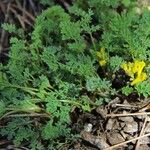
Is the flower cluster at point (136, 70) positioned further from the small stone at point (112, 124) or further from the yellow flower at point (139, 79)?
the small stone at point (112, 124)

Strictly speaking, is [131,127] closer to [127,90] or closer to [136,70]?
[127,90]

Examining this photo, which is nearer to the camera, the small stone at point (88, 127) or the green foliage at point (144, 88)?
the green foliage at point (144, 88)

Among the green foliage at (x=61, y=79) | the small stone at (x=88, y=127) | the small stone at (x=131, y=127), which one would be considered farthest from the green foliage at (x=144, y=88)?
the small stone at (x=88, y=127)

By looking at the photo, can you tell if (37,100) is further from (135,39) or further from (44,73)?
(135,39)

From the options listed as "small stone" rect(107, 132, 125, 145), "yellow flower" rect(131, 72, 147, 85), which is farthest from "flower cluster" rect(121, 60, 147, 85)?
"small stone" rect(107, 132, 125, 145)

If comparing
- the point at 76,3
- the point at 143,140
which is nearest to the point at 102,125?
the point at 143,140

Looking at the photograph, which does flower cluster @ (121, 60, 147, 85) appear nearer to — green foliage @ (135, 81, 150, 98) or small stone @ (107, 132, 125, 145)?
green foliage @ (135, 81, 150, 98)

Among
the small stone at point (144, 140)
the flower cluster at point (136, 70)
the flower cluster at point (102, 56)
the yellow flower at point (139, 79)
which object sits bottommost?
the small stone at point (144, 140)
